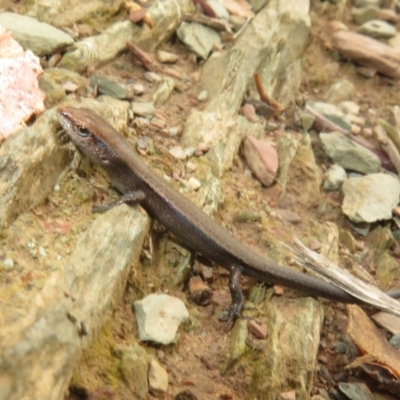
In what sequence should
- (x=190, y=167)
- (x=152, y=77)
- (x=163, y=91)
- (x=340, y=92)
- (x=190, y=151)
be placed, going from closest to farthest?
(x=190, y=167), (x=190, y=151), (x=163, y=91), (x=152, y=77), (x=340, y=92)

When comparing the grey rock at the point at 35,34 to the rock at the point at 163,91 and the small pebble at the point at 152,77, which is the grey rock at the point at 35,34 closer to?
the small pebble at the point at 152,77

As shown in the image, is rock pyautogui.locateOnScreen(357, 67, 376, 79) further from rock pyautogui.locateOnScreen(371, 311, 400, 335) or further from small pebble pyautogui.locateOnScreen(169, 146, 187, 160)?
rock pyautogui.locateOnScreen(371, 311, 400, 335)

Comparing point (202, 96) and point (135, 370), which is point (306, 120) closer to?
point (202, 96)

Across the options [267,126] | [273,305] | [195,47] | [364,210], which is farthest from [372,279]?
[195,47]

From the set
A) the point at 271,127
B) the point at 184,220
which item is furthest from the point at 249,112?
the point at 184,220

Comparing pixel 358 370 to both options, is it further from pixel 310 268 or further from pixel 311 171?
pixel 311 171

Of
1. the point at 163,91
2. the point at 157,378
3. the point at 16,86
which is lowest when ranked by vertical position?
the point at 157,378
